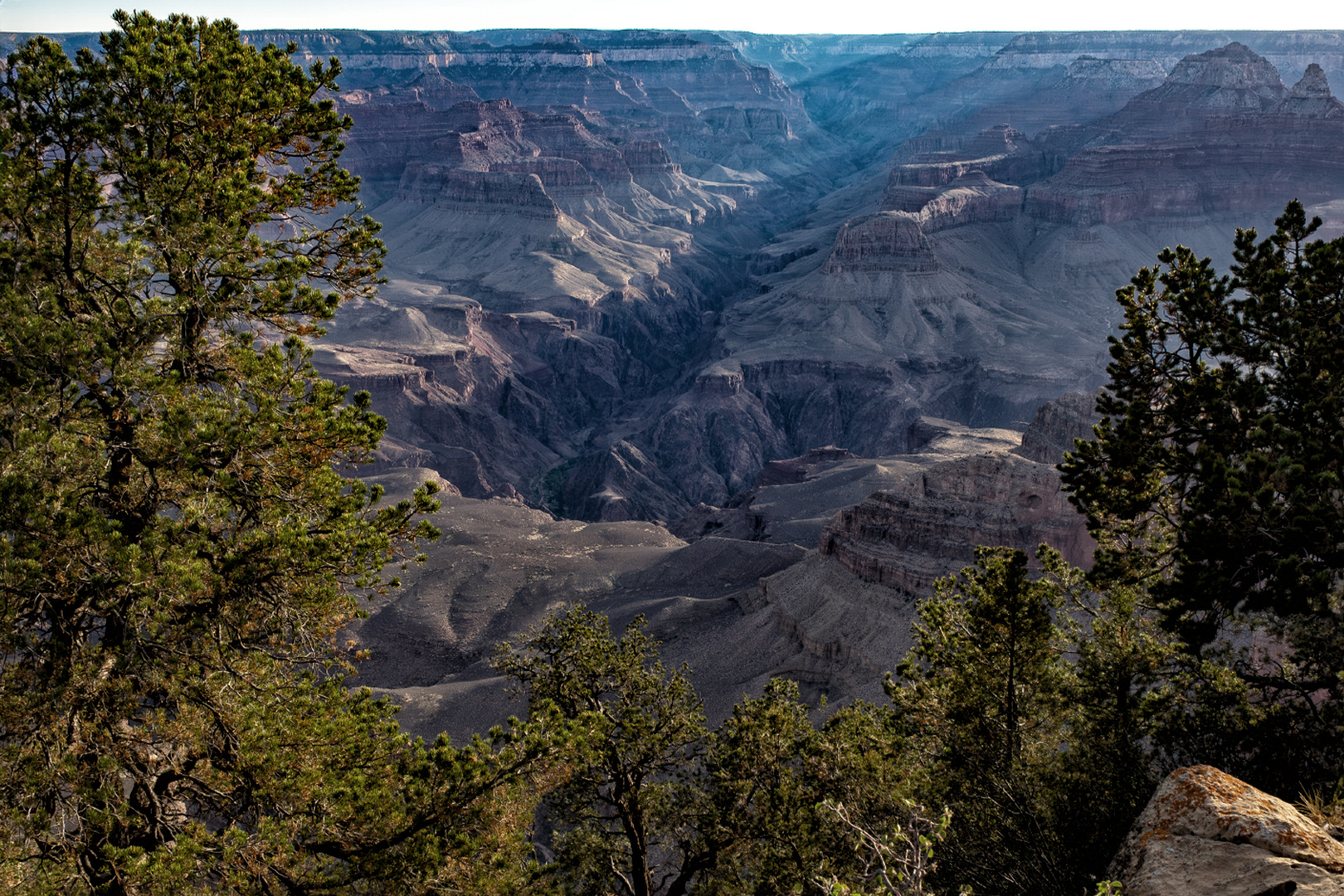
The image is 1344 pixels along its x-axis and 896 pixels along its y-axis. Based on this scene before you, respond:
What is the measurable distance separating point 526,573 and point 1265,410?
5570 centimetres

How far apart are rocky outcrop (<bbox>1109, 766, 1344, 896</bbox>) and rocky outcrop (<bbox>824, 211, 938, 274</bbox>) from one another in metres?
153

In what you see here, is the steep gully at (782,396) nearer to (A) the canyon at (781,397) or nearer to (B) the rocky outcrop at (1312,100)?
(A) the canyon at (781,397)

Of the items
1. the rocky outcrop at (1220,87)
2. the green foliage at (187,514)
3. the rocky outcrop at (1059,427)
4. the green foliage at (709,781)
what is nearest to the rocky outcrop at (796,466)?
the rocky outcrop at (1059,427)

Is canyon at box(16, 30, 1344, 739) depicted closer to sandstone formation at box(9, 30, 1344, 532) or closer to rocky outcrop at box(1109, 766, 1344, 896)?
sandstone formation at box(9, 30, 1344, 532)

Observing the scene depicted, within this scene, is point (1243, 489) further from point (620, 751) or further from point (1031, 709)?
point (620, 751)

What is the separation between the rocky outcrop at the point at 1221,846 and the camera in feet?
29.9

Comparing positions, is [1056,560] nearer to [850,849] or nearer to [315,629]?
[850,849]

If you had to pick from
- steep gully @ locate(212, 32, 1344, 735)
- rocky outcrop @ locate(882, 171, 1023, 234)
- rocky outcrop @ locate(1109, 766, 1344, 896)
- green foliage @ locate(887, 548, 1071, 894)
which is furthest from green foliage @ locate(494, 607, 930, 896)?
rocky outcrop @ locate(882, 171, 1023, 234)

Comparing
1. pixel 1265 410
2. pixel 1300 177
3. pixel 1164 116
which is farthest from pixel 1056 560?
pixel 1164 116

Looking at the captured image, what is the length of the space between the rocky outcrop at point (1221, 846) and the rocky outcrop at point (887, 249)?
502 ft

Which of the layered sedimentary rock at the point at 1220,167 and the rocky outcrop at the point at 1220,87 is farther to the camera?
the rocky outcrop at the point at 1220,87

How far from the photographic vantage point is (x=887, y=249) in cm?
15775

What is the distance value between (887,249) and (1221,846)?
512 feet

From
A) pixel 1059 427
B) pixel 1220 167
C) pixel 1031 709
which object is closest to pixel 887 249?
pixel 1220 167
